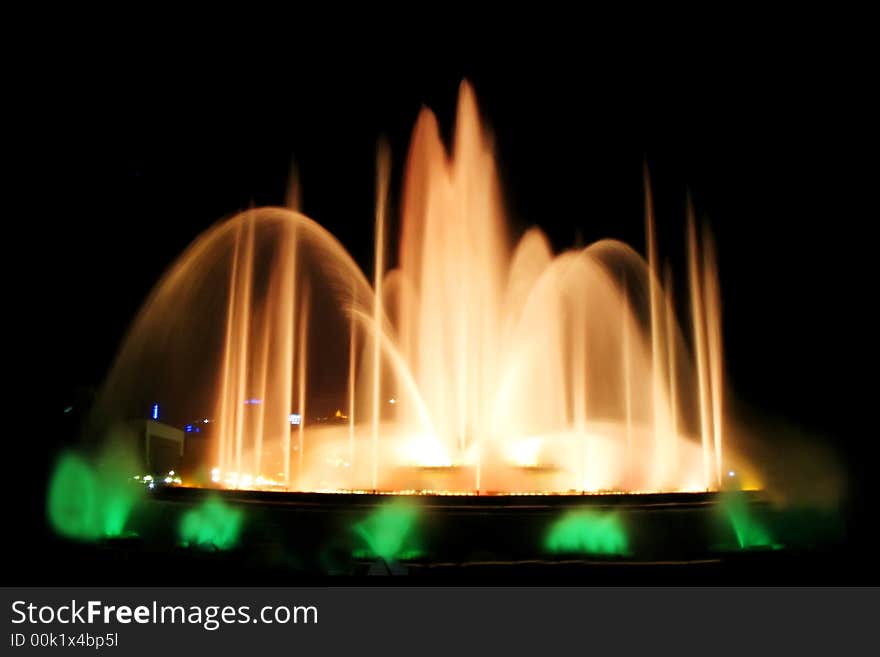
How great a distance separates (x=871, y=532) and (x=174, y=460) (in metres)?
32.1

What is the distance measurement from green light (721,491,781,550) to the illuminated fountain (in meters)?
3.28

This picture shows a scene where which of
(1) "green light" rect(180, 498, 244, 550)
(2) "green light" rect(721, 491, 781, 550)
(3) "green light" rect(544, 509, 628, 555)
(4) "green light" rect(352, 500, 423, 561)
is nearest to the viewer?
(4) "green light" rect(352, 500, 423, 561)

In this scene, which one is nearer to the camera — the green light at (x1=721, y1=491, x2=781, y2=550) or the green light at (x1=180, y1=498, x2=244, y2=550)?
the green light at (x1=180, y1=498, x2=244, y2=550)

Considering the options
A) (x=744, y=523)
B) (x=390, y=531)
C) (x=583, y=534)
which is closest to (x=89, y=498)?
(x=390, y=531)

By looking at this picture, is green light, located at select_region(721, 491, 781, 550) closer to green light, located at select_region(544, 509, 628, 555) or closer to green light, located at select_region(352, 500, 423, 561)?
green light, located at select_region(544, 509, 628, 555)

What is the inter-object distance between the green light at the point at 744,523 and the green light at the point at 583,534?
225cm

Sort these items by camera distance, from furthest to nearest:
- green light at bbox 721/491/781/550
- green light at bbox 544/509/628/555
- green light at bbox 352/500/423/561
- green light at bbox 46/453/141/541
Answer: green light at bbox 46/453/141/541 < green light at bbox 721/491/781/550 < green light at bbox 544/509/628/555 < green light at bbox 352/500/423/561

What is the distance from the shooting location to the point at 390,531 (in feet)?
41.4

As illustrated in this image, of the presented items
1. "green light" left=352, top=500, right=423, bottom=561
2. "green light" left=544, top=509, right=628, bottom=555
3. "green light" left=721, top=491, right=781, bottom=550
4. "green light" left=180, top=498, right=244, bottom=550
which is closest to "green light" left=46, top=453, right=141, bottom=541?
"green light" left=180, top=498, right=244, bottom=550

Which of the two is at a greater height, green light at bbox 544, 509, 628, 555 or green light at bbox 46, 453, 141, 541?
green light at bbox 46, 453, 141, 541

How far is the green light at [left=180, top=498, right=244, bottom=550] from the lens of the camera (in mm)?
13180

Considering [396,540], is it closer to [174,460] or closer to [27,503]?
[27,503]

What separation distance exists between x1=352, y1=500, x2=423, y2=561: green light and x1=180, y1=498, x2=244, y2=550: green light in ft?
7.18

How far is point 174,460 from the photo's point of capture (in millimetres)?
39188
